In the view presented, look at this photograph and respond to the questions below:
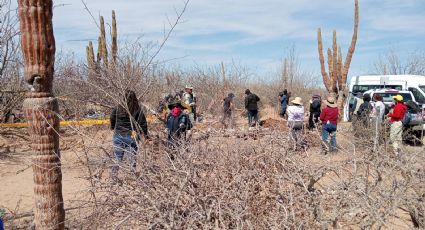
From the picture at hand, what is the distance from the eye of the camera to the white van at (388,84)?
1490cm

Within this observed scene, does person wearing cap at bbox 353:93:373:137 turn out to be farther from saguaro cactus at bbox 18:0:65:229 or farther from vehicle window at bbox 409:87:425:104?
saguaro cactus at bbox 18:0:65:229

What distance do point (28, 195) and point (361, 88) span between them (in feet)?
40.6

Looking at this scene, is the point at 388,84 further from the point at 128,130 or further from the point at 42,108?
the point at 42,108

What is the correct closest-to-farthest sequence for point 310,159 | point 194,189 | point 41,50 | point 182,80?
point 194,189 < point 41,50 < point 310,159 < point 182,80

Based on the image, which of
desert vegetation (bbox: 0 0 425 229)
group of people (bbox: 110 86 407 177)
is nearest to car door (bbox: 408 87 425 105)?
group of people (bbox: 110 86 407 177)

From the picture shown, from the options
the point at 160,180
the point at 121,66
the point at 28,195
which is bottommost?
the point at 28,195

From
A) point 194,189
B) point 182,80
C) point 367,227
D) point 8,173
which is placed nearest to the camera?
point 367,227

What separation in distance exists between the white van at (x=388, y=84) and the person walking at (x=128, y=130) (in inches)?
421

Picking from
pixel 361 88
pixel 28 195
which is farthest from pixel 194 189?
pixel 361 88

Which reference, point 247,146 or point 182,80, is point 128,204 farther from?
point 182,80

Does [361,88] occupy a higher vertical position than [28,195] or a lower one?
higher

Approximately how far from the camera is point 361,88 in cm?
1611

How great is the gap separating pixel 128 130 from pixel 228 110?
1052cm

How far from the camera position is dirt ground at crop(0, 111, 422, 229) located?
498 cm
